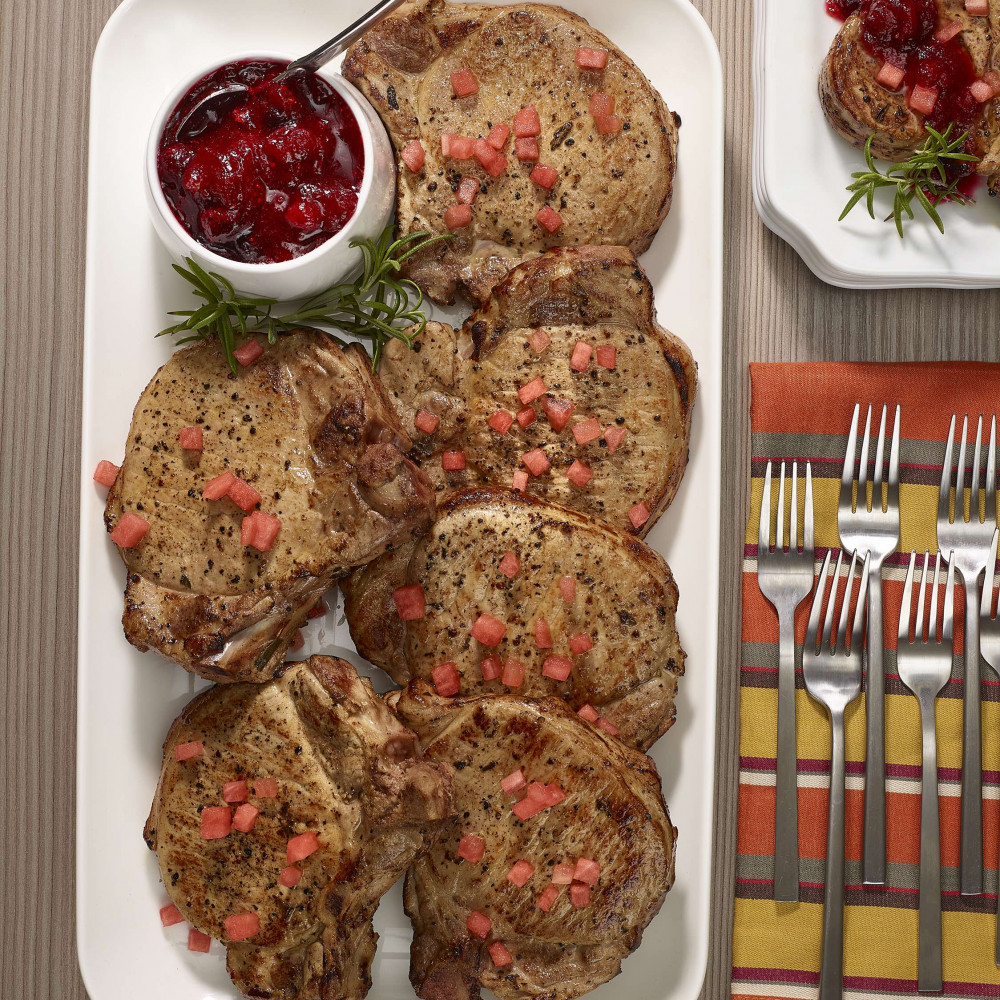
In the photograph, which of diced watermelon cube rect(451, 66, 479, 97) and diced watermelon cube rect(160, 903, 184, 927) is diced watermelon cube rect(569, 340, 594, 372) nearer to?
diced watermelon cube rect(451, 66, 479, 97)

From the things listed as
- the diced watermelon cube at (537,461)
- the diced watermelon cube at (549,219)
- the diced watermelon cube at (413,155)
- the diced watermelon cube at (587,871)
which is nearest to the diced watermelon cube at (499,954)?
the diced watermelon cube at (587,871)

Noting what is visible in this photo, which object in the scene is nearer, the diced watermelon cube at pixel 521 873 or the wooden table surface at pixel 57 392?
the diced watermelon cube at pixel 521 873

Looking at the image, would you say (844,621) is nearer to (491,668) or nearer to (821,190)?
(491,668)

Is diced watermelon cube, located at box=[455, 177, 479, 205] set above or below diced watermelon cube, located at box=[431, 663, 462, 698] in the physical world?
above

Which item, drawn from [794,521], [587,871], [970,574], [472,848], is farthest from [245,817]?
[970,574]

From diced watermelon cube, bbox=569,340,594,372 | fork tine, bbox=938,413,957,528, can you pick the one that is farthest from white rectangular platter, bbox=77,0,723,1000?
fork tine, bbox=938,413,957,528

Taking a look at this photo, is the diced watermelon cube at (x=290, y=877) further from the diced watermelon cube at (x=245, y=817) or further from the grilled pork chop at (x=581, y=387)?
the grilled pork chop at (x=581, y=387)
